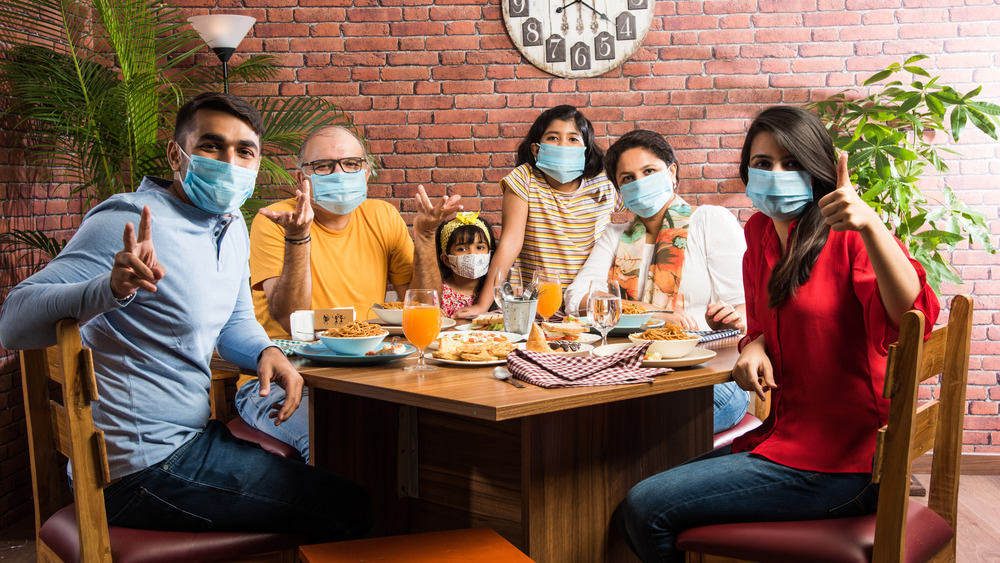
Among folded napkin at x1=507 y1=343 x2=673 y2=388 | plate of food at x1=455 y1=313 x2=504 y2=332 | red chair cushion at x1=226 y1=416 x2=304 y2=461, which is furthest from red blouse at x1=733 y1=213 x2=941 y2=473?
red chair cushion at x1=226 y1=416 x2=304 y2=461

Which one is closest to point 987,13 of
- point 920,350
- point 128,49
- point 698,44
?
point 698,44

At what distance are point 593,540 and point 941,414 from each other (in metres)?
0.80

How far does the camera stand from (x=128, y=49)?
3410 mm

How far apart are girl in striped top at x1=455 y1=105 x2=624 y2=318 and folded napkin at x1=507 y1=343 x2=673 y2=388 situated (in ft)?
4.87

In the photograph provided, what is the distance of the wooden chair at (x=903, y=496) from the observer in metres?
1.32

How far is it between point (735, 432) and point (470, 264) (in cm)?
118

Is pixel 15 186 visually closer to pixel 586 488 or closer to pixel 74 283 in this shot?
pixel 74 283

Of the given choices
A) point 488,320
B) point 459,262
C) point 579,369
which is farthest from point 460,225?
point 579,369

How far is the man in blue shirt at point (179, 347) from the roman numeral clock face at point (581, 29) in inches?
104

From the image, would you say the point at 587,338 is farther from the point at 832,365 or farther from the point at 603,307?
the point at 832,365

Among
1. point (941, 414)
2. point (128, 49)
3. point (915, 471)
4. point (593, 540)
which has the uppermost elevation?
point (128, 49)

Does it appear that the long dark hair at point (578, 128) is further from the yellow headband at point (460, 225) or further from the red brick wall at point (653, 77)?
the red brick wall at point (653, 77)

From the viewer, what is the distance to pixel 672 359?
165cm

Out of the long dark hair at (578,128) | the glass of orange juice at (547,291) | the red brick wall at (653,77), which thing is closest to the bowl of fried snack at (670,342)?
the glass of orange juice at (547,291)
